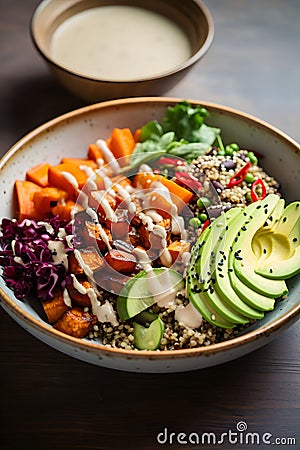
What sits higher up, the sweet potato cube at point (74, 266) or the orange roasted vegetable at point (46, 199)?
the orange roasted vegetable at point (46, 199)

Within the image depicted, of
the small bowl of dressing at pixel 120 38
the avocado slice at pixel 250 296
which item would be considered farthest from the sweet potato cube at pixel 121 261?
the small bowl of dressing at pixel 120 38

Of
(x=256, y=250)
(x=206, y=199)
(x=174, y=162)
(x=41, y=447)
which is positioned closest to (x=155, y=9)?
(x=174, y=162)

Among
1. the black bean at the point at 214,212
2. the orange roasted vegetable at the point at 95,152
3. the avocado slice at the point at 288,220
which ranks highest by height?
the orange roasted vegetable at the point at 95,152

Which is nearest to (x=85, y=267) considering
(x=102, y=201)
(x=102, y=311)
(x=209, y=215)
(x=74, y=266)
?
(x=74, y=266)

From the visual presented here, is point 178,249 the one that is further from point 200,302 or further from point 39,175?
point 39,175

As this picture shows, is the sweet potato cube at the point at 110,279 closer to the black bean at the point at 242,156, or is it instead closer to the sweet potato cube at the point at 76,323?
the sweet potato cube at the point at 76,323

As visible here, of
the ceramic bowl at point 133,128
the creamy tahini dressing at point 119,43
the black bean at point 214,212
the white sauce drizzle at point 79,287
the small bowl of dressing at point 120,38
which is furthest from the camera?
Answer: the creamy tahini dressing at point 119,43

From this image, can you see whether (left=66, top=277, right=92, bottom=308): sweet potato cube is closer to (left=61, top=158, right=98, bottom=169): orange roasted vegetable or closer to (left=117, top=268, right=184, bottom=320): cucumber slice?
(left=117, top=268, right=184, bottom=320): cucumber slice

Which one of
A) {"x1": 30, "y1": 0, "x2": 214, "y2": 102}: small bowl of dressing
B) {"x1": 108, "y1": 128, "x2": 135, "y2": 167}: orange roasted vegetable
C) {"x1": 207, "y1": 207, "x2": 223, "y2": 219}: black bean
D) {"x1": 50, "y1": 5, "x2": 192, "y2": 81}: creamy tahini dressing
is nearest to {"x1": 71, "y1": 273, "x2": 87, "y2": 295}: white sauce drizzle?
{"x1": 207, "y1": 207, "x2": 223, "y2": 219}: black bean
